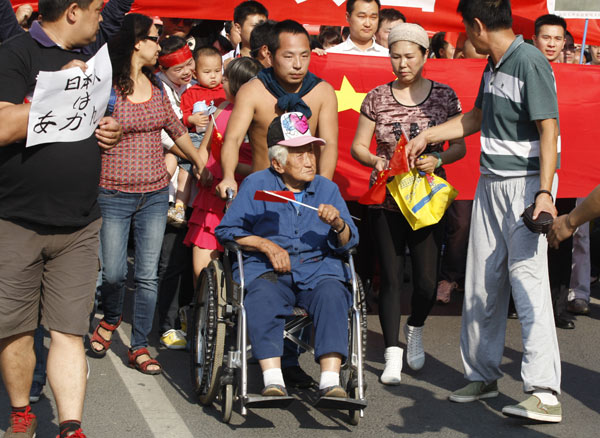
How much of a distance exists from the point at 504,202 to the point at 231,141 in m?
1.69

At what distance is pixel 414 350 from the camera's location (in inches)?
230

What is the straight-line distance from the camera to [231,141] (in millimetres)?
5664

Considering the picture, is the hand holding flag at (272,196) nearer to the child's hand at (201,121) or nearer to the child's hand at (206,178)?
the child's hand at (206,178)

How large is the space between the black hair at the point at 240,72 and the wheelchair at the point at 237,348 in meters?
1.44

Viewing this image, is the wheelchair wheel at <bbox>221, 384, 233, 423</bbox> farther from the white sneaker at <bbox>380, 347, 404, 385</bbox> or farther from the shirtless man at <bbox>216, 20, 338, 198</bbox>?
the shirtless man at <bbox>216, 20, 338, 198</bbox>

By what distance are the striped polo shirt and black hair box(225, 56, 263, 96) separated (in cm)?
167

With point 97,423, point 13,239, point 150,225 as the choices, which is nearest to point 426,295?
point 150,225

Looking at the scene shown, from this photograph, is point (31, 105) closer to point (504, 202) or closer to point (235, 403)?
point (235, 403)

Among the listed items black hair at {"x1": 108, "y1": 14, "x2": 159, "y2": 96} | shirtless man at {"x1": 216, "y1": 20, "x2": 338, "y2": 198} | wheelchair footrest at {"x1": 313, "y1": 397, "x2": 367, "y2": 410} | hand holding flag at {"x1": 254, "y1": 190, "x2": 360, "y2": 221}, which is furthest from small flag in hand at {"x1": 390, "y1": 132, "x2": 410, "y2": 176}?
black hair at {"x1": 108, "y1": 14, "x2": 159, "y2": 96}

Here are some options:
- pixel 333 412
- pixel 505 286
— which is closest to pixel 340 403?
pixel 333 412

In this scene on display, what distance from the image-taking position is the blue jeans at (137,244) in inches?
223

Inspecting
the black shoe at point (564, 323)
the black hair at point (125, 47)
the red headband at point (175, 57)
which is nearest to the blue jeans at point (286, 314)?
the black hair at point (125, 47)

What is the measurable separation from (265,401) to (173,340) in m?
1.88

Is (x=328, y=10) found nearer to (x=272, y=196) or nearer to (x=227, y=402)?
(x=272, y=196)
